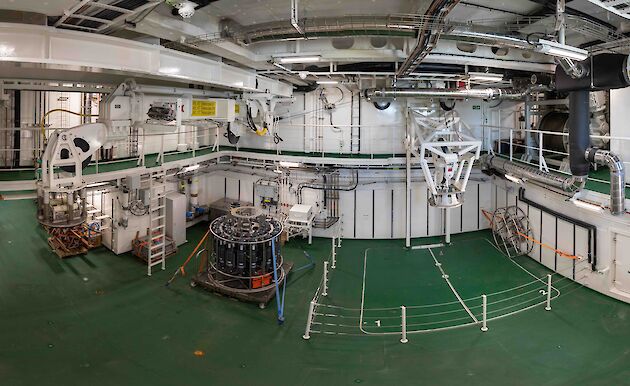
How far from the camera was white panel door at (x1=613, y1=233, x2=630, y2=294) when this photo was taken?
697 centimetres

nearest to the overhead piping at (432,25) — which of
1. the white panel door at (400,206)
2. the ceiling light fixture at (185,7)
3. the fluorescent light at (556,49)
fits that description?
the fluorescent light at (556,49)

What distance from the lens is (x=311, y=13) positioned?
18.0ft

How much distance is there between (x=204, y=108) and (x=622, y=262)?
8681 millimetres

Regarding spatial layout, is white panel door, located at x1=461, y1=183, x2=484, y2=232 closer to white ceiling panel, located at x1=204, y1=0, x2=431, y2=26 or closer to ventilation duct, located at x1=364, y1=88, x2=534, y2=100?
ventilation duct, located at x1=364, y1=88, x2=534, y2=100

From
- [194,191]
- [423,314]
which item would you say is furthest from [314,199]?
[423,314]

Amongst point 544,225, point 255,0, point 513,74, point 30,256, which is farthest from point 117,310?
point 513,74

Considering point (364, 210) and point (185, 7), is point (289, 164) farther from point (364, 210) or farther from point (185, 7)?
point (185, 7)

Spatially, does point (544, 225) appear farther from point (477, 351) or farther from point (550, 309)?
point (477, 351)

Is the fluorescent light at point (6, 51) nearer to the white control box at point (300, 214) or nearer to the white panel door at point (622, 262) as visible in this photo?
the white control box at point (300, 214)

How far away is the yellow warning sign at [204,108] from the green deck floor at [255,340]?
3.68 metres

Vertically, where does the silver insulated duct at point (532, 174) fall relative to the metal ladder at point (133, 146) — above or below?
Answer: below

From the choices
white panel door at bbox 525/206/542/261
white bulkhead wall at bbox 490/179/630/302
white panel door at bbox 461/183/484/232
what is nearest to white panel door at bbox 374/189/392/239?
white panel door at bbox 461/183/484/232

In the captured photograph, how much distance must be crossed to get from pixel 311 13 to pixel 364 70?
3.28 metres

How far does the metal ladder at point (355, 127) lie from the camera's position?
1112 centimetres
